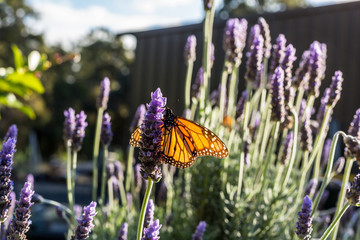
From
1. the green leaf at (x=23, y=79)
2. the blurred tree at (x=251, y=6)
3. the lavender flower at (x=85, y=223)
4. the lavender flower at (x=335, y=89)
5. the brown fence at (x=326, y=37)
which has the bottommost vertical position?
the lavender flower at (x=85, y=223)

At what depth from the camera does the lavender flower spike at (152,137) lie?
0.93m

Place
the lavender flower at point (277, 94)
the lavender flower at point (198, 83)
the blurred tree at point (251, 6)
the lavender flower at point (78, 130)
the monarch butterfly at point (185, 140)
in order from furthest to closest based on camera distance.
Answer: the blurred tree at point (251, 6) < the lavender flower at point (198, 83) < the lavender flower at point (78, 130) < the lavender flower at point (277, 94) < the monarch butterfly at point (185, 140)

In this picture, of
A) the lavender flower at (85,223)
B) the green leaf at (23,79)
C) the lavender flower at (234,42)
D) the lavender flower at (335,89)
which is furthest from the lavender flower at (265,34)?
the lavender flower at (85,223)

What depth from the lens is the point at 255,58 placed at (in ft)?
5.54

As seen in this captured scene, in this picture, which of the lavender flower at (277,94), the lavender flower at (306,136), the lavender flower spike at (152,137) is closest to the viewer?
the lavender flower spike at (152,137)

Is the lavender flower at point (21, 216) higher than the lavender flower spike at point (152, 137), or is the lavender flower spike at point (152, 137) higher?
the lavender flower spike at point (152, 137)

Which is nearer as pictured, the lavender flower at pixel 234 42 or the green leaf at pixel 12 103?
the green leaf at pixel 12 103

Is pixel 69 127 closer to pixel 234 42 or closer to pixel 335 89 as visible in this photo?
pixel 234 42

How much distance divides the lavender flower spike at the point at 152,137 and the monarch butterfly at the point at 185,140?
225 mm

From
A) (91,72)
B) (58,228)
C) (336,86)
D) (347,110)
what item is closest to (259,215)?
(336,86)

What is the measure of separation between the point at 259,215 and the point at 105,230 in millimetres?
646

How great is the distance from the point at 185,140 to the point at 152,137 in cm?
37

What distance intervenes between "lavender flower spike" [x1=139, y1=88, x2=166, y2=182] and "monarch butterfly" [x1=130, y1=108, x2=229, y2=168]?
0.74 feet

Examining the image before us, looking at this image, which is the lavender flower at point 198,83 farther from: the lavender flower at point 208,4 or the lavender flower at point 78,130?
the lavender flower at point 78,130
